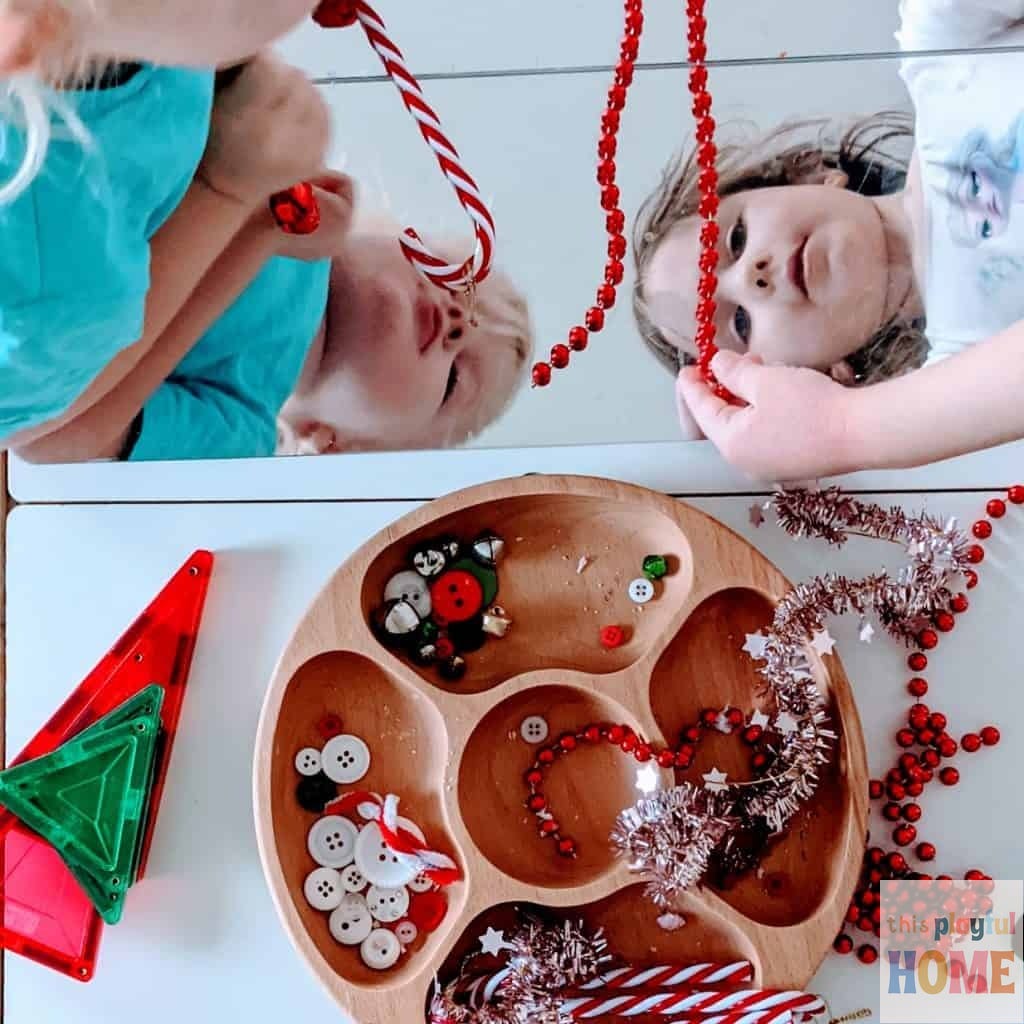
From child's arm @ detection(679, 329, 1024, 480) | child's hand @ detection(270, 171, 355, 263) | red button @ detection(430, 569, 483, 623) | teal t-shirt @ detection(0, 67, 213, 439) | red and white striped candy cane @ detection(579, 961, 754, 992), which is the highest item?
child's hand @ detection(270, 171, 355, 263)

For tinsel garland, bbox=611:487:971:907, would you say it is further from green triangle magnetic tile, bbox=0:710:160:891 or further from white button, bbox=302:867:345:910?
green triangle magnetic tile, bbox=0:710:160:891

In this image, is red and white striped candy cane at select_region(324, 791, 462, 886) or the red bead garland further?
the red bead garland

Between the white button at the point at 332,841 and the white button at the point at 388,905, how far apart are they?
0.03m

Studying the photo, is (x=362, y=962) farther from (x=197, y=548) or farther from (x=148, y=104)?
(x=148, y=104)

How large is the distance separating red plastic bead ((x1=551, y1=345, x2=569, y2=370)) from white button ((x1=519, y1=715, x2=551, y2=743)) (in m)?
0.23

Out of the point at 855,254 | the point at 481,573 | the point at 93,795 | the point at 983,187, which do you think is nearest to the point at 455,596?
the point at 481,573

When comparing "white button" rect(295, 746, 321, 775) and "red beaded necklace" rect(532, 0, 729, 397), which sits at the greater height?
"red beaded necklace" rect(532, 0, 729, 397)

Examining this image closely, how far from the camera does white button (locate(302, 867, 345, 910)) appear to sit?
60 centimetres

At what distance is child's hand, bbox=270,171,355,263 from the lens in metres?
0.67

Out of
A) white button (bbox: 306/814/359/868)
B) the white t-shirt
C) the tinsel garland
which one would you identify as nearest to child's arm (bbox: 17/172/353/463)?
white button (bbox: 306/814/359/868)

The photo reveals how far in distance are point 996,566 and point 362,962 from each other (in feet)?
1.40

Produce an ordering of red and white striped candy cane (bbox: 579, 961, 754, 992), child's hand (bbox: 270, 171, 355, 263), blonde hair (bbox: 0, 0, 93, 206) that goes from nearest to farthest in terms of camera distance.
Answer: blonde hair (bbox: 0, 0, 93, 206)
red and white striped candy cane (bbox: 579, 961, 754, 992)
child's hand (bbox: 270, 171, 355, 263)

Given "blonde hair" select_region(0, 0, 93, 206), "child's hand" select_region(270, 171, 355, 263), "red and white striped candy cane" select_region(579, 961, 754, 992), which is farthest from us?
"child's hand" select_region(270, 171, 355, 263)

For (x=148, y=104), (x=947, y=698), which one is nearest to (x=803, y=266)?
(x=947, y=698)
